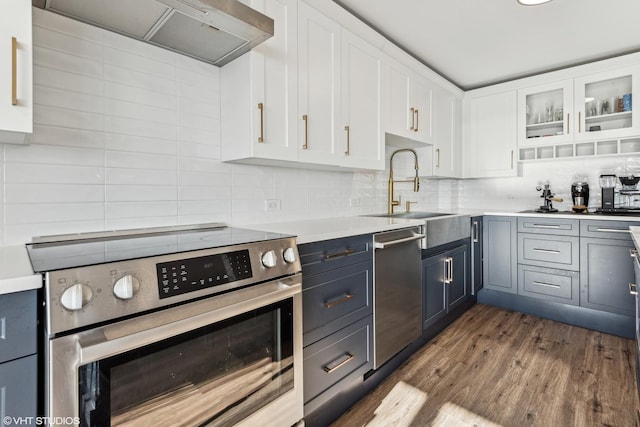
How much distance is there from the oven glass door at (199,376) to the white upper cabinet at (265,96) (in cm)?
81

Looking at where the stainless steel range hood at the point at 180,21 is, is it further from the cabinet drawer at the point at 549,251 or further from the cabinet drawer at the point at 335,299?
the cabinet drawer at the point at 549,251

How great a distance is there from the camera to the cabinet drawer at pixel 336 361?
1513 mm

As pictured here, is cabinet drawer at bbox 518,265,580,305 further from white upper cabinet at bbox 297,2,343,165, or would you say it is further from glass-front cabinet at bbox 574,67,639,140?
white upper cabinet at bbox 297,2,343,165

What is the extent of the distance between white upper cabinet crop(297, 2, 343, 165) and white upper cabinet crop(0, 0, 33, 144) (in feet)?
3.68

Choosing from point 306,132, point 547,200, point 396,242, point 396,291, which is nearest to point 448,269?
point 396,291

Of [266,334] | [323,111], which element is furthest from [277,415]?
[323,111]

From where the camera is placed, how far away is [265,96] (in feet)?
5.39

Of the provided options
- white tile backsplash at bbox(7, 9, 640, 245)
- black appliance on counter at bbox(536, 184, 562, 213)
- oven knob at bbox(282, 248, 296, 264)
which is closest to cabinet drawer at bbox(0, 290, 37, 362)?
white tile backsplash at bbox(7, 9, 640, 245)

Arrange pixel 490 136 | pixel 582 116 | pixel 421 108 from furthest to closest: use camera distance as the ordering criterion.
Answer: pixel 490 136 → pixel 582 116 → pixel 421 108

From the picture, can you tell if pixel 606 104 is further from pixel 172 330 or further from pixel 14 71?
pixel 14 71

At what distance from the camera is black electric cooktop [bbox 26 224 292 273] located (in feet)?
2.91

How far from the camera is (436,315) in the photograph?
250 cm

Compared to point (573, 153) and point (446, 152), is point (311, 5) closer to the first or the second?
point (446, 152)

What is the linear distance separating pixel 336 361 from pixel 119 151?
1.42 meters
